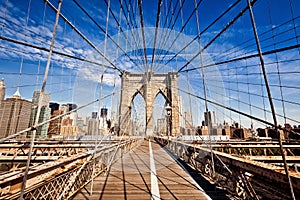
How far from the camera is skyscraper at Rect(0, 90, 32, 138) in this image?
4.82 metres

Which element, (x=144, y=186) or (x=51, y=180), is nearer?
(x=51, y=180)

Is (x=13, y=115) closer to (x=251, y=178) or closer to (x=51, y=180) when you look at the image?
(x=51, y=180)

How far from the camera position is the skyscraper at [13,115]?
15.8 feet

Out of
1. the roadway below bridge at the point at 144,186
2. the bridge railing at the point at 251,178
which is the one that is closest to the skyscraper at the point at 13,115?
the roadway below bridge at the point at 144,186

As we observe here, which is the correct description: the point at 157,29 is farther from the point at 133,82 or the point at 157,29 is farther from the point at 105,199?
the point at 133,82

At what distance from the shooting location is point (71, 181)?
6.32 ft

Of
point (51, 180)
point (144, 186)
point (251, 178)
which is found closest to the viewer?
point (51, 180)

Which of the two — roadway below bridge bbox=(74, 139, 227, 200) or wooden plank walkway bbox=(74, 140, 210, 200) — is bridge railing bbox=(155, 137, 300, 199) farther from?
wooden plank walkway bbox=(74, 140, 210, 200)

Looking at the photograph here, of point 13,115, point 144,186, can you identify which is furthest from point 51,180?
point 13,115

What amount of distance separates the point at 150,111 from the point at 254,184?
73.2 ft

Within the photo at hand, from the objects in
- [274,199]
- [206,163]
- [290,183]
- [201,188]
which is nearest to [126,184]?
[201,188]

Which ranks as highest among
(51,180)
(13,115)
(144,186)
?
(13,115)

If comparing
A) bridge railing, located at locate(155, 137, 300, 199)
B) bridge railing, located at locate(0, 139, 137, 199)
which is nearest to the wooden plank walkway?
bridge railing, located at locate(0, 139, 137, 199)

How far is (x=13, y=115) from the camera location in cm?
521
